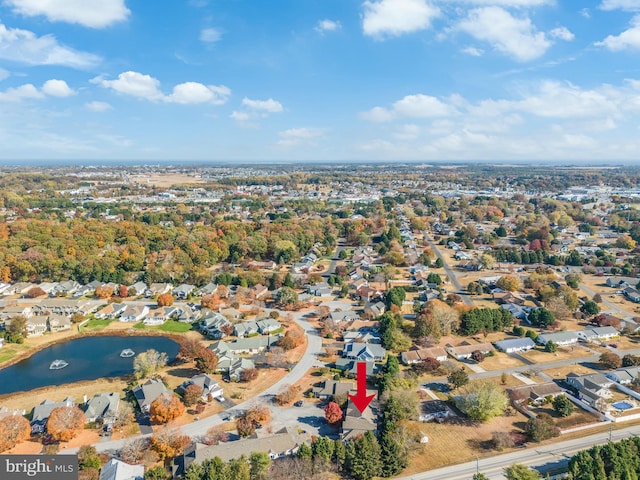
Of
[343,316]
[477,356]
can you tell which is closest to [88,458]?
[343,316]

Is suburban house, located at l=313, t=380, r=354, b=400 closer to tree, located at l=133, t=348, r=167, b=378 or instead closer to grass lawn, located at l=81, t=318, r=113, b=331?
tree, located at l=133, t=348, r=167, b=378

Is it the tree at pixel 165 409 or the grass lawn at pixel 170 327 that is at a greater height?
the tree at pixel 165 409

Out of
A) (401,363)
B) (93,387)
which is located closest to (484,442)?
(401,363)

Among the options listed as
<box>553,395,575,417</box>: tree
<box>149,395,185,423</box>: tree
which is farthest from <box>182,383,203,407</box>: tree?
<box>553,395,575,417</box>: tree

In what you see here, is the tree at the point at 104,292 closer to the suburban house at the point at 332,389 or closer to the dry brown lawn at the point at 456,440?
the suburban house at the point at 332,389

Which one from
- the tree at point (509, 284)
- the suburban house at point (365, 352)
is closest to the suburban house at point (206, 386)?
the suburban house at point (365, 352)

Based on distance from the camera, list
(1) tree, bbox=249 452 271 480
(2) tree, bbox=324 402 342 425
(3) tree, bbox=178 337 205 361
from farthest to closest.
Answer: (3) tree, bbox=178 337 205 361
(2) tree, bbox=324 402 342 425
(1) tree, bbox=249 452 271 480
